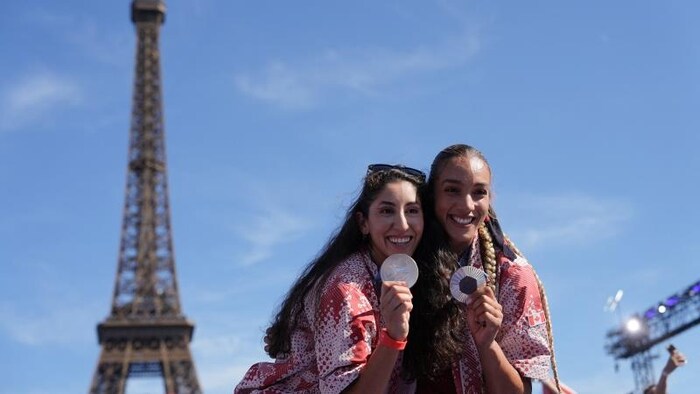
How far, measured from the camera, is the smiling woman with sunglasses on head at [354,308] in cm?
367

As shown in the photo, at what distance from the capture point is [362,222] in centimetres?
429

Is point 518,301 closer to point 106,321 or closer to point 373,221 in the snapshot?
point 373,221

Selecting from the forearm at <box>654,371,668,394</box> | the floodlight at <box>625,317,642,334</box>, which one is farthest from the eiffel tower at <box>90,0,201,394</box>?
Answer: the forearm at <box>654,371,668,394</box>

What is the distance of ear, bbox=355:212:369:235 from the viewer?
4.27 m

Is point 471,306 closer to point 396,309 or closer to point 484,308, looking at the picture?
point 484,308

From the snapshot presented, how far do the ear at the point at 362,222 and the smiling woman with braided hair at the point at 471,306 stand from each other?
0.77ft

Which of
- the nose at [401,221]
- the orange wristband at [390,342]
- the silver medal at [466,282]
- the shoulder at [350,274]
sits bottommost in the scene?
the orange wristband at [390,342]

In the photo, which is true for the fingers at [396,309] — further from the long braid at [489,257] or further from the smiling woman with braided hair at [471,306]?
the long braid at [489,257]

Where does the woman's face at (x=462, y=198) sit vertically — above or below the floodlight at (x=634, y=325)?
below

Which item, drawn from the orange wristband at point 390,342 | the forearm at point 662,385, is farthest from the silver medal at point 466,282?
the forearm at point 662,385

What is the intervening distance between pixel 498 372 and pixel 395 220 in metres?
0.66

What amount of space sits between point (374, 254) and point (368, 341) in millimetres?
468

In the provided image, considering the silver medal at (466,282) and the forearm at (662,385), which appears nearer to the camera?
the silver medal at (466,282)

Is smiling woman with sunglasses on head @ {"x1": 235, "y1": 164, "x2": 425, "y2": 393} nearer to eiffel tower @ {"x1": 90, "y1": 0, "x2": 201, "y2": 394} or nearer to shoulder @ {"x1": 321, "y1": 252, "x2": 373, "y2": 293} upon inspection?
shoulder @ {"x1": 321, "y1": 252, "x2": 373, "y2": 293}
